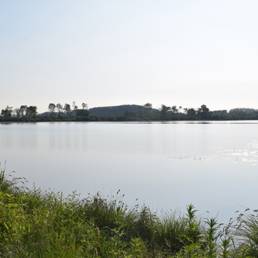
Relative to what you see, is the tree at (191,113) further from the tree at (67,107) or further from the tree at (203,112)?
the tree at (67,107)

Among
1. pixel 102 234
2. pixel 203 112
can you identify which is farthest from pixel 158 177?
pixel 203 112

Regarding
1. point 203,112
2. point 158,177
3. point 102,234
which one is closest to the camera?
point 102,234

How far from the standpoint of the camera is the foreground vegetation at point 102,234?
14.6ft

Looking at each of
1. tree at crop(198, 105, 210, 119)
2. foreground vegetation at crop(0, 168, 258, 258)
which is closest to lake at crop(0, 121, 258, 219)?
foreground vegetation at crop(0, 168, 258, 258)

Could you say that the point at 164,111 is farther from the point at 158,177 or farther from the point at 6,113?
the point at 158,177

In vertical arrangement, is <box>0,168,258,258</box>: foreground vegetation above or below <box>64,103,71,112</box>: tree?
below

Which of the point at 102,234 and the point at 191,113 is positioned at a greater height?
the point at 191,113

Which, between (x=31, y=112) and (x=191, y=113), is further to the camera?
(x=191, y=113)

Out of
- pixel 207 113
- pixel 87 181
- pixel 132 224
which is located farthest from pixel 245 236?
pixel 207 113

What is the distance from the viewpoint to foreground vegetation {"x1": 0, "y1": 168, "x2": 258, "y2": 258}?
4438 millimetres

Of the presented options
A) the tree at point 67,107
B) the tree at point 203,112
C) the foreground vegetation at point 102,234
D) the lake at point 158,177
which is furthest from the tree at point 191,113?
the foreground vegetation at point 102,234

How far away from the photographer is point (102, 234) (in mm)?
6527

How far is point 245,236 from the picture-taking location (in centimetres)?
654

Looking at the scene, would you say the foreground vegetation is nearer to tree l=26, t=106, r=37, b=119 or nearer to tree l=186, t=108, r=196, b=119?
tree l=186, t=108, r=196, b=119
